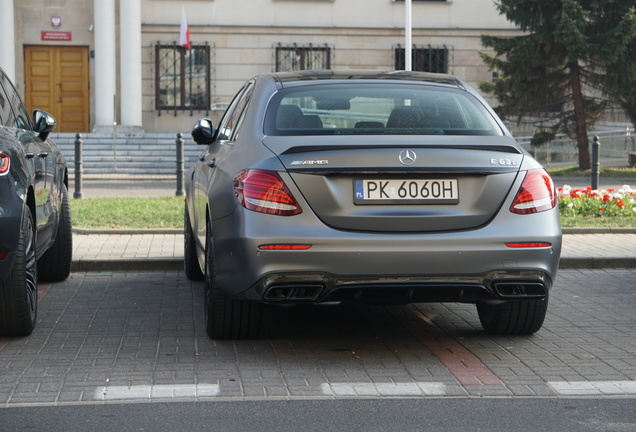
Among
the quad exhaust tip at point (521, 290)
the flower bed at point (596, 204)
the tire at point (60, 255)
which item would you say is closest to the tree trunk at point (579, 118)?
the flower bed at point (596, 204)

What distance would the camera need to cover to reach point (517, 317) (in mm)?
6566

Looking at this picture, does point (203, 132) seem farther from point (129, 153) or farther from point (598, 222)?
point (129, 153)

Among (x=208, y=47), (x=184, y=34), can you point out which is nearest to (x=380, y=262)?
(x=184, y=34)

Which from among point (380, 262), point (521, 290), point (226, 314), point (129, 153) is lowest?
point (129, 153)

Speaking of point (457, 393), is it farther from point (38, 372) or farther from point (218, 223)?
point (38, 372)

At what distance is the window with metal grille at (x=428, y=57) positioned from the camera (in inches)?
1391

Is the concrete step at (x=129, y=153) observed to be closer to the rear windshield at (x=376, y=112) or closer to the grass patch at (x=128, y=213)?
the grass patch at (x=128, y=213)

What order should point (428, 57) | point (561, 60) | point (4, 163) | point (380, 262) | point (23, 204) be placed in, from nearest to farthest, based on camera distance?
1. point (380, 262)
2. point (4, 163)
3. point (23, 204)
4. point (561, 60)
5. point (428, 57)

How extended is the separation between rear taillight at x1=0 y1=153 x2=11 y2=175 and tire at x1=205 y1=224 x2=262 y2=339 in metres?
1.20

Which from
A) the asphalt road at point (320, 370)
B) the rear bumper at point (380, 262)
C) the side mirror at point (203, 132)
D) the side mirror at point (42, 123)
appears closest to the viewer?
the asphalt road at point (320, 370)

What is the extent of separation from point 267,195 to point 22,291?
1.66 meters

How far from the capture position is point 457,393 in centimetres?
516

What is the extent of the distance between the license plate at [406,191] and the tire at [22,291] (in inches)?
77.9

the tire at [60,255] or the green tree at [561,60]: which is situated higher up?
the green tree at [561,60]
